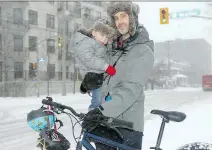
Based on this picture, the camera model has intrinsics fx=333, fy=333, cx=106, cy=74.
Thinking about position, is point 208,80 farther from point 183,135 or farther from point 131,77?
point 131,77

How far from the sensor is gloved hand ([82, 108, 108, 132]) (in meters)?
2.46

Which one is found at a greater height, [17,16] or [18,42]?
[17,16]

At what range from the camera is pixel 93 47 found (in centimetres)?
314

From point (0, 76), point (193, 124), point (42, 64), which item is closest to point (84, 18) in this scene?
point (42, 64)

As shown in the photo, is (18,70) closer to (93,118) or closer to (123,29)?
(123,29)

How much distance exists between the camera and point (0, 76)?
32.5 metres

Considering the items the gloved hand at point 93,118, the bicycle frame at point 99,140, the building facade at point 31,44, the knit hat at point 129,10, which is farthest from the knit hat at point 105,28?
the building facade at point 31,44

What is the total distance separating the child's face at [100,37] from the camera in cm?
305

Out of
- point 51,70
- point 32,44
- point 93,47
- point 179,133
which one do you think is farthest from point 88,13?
point 93,47

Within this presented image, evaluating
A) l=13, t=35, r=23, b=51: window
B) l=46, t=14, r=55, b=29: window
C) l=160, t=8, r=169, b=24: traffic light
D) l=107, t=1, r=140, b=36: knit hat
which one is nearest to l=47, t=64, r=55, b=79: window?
l=13, t=35, r=23, b=51: window

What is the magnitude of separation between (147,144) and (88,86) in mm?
4957

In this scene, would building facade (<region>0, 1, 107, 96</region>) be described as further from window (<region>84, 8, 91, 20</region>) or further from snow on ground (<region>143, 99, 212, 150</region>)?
snow on ground (<region>143, 99, 212, 150</region>)

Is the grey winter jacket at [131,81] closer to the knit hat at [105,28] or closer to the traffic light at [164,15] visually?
the knit hat at [105,28]

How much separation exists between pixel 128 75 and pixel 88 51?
26.0 inches
